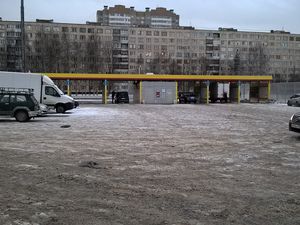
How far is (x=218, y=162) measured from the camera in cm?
958

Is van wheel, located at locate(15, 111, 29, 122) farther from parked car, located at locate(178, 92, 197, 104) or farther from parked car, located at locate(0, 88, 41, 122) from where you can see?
parked car, located at locate(178, 92, 197, 104)

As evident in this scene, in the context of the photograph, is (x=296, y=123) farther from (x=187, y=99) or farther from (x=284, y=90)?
(x=284, y=90)

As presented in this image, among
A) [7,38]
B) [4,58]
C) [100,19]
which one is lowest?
[4,58]

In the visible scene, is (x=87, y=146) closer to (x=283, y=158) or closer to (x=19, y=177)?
(x=19, y=177)

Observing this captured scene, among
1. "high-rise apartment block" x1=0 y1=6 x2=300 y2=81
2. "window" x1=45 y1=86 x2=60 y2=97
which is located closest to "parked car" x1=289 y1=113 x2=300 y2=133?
"window" x1=45 y1=86 x2=60 y2=97

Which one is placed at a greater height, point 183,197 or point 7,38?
point 7,38

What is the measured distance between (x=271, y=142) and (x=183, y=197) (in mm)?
7965

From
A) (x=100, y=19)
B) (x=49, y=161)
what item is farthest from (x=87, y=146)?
(x=100, y=19)

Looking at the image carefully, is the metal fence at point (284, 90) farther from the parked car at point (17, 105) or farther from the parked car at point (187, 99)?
the parked car at point (17, 105)

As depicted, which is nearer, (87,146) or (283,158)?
(283,158)

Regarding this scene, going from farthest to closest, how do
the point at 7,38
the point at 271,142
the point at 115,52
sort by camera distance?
the point at 115,52 → the point at 7,38 → the point at 271,142

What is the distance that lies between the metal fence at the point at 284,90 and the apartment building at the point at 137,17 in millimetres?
73969

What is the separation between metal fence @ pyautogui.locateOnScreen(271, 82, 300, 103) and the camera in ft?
188

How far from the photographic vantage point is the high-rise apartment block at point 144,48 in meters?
86.9
